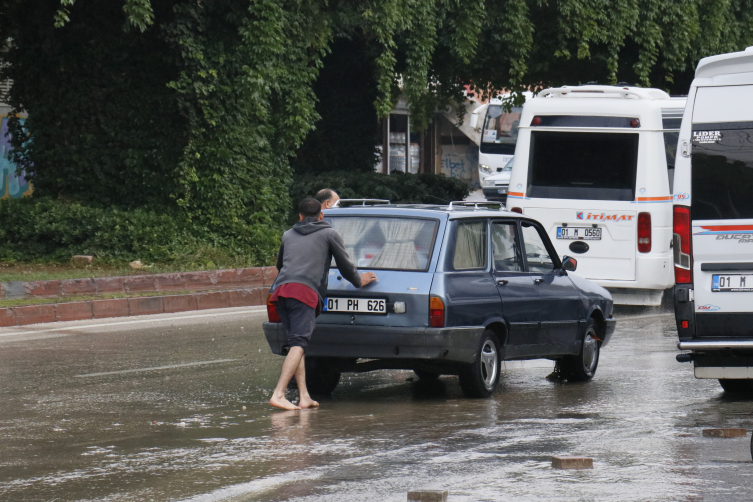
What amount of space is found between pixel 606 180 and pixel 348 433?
8246 mm

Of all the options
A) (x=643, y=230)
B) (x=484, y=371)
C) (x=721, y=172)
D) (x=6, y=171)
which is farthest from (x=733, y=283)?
(x=6, y=171)

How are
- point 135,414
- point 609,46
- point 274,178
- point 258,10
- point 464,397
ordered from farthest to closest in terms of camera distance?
point 609,46 → point 274,178 → point 258,10 → point 464,397 → point 135,414

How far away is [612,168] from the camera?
48.5 ft

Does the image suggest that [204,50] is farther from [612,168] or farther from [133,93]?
[612,168]

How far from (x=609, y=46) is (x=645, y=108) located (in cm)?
887

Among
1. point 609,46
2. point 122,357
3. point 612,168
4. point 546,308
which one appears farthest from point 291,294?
point 609,46

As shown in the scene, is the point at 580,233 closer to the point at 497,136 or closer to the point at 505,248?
the point at 505,248

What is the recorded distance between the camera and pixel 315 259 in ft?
27.6

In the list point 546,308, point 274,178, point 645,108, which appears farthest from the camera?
point 274,178

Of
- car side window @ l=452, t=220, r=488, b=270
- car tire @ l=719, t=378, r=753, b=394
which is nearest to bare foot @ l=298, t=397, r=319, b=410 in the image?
car side window @ l=452, t=220, r=488, b=270

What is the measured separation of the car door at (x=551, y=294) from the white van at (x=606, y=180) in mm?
4752

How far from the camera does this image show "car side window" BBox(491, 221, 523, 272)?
9.34 meters

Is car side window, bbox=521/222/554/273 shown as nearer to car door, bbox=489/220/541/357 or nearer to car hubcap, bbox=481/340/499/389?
car door, bbox=489/220/541/357

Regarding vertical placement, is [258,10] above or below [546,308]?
above
